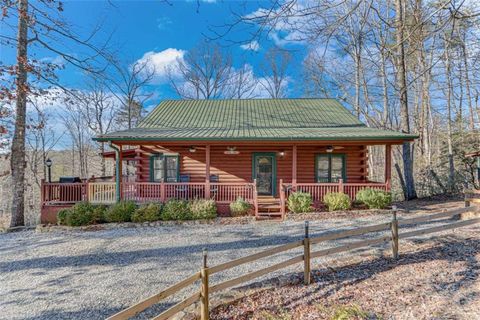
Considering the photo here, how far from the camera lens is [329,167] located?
12.0 m

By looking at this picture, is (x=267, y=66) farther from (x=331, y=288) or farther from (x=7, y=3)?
A: (x=331, y=288)

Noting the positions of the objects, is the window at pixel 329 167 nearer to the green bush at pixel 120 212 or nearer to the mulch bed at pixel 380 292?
the mulch bed at pixel 380 292

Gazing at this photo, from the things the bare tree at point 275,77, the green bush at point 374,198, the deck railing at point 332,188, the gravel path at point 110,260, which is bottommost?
the gravel path at point 110,260

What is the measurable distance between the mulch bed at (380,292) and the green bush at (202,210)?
491cm

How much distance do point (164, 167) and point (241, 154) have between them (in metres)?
3.72

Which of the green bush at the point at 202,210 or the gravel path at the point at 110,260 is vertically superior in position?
the green bush at the point at 202,210

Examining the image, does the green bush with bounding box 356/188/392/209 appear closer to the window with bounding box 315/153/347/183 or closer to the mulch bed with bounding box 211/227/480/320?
the window with bounding box 315/153/347/183

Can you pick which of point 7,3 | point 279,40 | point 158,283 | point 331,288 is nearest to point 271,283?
point 331,288

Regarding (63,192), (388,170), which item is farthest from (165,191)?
(388,170)

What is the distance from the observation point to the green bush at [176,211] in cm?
899

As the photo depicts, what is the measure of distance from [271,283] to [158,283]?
209 centimetres

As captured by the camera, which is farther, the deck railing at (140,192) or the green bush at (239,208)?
the deck railing at (140,192)

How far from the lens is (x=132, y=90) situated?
82.8 ft

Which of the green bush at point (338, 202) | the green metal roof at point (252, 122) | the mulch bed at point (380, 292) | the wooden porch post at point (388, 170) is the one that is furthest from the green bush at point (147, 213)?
the wooden porch post at point (388, 170)
